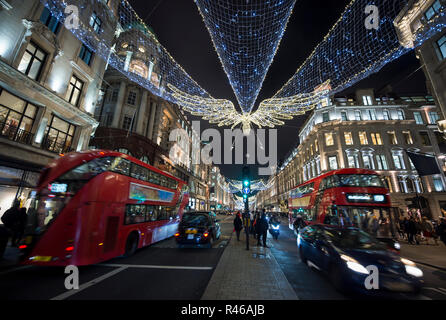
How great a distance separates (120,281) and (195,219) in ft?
16.6

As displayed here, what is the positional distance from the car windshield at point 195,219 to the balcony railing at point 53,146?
37.1 feet

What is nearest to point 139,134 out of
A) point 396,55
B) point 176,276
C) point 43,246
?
point 43,246

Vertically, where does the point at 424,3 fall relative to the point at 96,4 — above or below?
above

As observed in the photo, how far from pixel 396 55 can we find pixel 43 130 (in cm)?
2067

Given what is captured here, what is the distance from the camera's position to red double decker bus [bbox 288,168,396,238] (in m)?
9.70

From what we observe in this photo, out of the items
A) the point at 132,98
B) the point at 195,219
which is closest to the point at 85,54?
the point at 132,98

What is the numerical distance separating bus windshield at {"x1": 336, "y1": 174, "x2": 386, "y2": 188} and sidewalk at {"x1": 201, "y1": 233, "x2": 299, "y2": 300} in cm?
787

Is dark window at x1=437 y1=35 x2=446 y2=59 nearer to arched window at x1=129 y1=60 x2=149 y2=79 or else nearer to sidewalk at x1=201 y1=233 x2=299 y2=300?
sidewalk at x1=201 y1=233 x2=299 y2=300

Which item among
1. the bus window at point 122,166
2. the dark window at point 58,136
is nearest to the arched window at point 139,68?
the dark window at point 58,136

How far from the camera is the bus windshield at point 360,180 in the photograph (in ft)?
35.7

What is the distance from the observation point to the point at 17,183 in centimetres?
1098

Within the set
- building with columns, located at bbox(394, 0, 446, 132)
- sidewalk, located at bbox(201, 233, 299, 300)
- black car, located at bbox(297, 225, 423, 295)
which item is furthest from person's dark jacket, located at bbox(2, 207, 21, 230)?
building with columns, located at bbox(394, 0, 446, 132)

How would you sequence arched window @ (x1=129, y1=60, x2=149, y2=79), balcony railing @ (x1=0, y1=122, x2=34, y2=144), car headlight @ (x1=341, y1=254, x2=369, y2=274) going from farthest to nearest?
1. arched window @ (x1=129, y1=60, x2=149, y2=79)
2. balcony railing @ (x1=0, y1=122, x2=34, y2=144)
3. car headlight @ (x1=341, y1=254, x2=369, y2=274)
